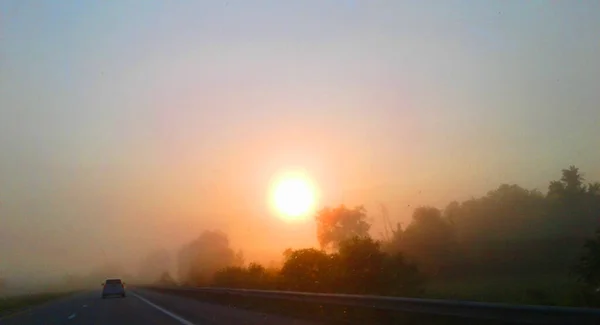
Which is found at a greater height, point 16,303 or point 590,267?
point 16,303

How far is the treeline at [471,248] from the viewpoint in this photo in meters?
34.6

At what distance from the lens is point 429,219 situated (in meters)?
52.2

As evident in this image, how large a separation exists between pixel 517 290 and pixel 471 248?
13.0 m

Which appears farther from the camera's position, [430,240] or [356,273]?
[430,240]

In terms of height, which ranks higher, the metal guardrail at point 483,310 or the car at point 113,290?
the car at point 113,290

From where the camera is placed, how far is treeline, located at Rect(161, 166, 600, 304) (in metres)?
34.6

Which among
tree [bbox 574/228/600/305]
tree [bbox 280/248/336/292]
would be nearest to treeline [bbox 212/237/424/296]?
tree [bbox 280/248/336/292]

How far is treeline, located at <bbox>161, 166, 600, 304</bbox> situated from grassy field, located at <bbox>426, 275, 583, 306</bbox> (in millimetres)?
745

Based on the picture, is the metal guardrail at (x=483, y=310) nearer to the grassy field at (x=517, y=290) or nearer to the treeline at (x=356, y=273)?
the grassy field at (x=517, y=290)

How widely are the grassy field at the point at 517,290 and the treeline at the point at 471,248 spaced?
745mm

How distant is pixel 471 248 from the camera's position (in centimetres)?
4238

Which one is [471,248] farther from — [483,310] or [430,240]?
[483,310]

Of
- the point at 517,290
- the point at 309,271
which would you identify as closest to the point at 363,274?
the point at 309,271

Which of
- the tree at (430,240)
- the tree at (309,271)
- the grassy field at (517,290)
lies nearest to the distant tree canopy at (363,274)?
the tree at (309,271)
